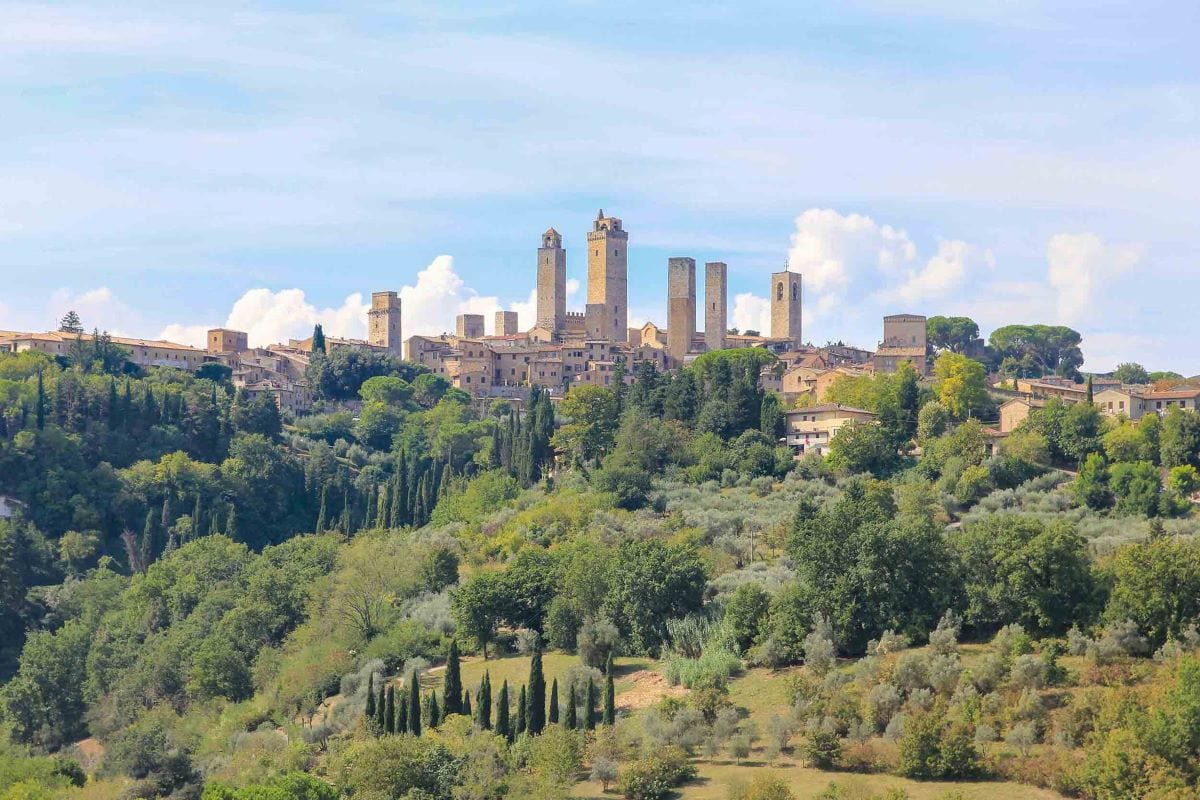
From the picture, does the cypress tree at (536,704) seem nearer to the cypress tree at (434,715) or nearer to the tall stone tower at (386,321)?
the cypress tree at (434,715)

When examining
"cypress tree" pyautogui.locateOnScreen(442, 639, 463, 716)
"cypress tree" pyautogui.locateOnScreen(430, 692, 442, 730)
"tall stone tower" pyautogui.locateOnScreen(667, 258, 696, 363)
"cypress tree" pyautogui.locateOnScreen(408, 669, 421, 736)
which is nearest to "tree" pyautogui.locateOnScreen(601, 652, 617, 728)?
"cypress tree" pyautogui.locateOnScreen(442, 639, 463, 716)

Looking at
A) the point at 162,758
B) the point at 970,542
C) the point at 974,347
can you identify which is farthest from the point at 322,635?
the point at 974,347

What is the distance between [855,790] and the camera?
122 feet

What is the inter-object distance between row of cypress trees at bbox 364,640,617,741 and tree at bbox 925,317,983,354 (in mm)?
70633

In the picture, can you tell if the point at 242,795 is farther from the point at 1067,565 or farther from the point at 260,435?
the point at 260,435

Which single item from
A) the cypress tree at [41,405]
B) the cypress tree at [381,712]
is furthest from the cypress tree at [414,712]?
the cypress tree at [41,405]

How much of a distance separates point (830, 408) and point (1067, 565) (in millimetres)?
30199

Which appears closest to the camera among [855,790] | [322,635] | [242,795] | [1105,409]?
[855,790]

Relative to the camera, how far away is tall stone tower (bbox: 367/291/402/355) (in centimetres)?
13125

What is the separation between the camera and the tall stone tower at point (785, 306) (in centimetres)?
11862

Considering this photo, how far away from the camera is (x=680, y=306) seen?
113 meters

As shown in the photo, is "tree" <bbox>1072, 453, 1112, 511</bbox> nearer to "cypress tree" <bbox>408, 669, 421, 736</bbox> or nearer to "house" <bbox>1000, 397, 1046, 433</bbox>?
"house" <bbox>1000, 397, 1046, 433</bbox>

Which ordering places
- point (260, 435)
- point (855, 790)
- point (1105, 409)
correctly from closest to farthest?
point (855, 790), point (1105, 409), point (260, 435)

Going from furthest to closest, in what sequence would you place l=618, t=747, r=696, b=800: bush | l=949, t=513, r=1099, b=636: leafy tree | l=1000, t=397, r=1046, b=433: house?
l=1000, t=397, r=1046, b=433: house → l=949, t=513, r=1099, b=636: leafy tree → l=618, t=747, r=696, b=800: bush
